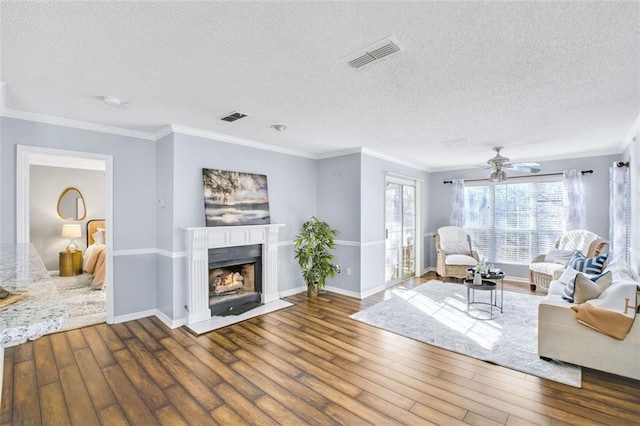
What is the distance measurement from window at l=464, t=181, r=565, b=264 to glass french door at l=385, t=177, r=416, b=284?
1.40 m

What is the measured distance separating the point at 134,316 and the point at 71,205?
175 inches

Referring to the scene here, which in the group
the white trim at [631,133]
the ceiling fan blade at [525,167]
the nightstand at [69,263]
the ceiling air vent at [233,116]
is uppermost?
the ceiling air vent at [233,116]

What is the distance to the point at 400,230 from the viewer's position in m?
6.31

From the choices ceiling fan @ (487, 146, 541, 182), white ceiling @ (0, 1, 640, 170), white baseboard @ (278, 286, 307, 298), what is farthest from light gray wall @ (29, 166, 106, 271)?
ceiling fan @ (487, 146, 541, 182)

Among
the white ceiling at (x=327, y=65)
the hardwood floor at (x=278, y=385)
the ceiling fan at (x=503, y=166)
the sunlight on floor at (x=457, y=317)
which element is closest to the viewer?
the white ceiling at (x=327, y=65)

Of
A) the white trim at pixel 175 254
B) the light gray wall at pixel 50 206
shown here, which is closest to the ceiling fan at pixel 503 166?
the white trim at pixel 175 254

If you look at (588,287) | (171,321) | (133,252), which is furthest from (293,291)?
(588,287)

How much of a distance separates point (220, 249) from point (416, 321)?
2865 mm

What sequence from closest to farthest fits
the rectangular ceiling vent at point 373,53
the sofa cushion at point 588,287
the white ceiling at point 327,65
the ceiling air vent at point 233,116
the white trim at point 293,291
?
1. the white ceiling at point 327,65
2. the rectangular ceiling vent at point 373,53
3. the sofa cushion at point 588,287
4. the ceiling air vent at point 233,116
5. the white trim at point 293,291

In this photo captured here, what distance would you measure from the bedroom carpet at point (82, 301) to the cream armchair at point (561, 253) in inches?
271

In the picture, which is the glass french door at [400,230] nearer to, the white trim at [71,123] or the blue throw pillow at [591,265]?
the blue throw pillow at [591,265]

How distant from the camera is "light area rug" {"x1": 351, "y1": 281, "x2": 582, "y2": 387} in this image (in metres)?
2.85

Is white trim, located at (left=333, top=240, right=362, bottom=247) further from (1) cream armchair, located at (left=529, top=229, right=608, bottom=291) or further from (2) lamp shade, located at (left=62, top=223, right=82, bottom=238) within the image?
(2) lamp shade, located at (left=62, top=223, right=82, bottom=238)

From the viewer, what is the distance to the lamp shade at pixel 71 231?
252 inches
